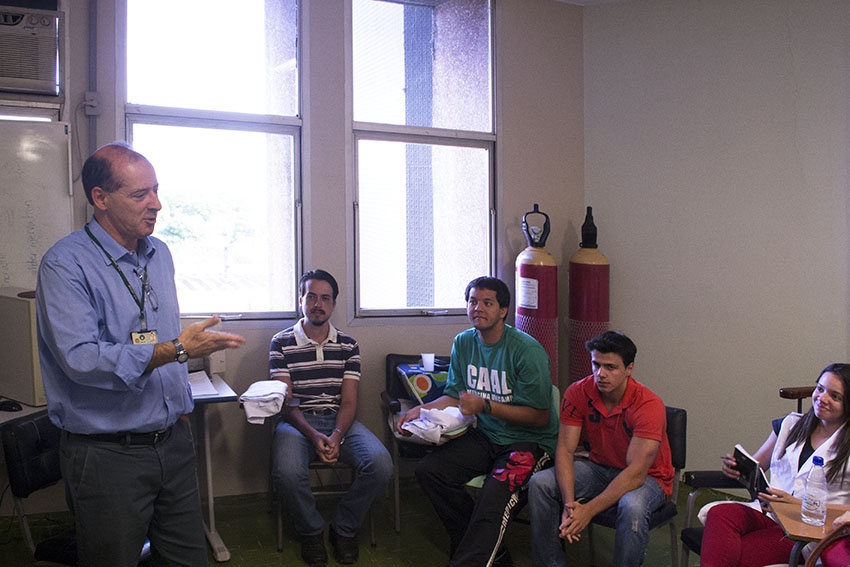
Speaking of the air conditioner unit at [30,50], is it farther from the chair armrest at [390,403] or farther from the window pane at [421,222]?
the chair armrest at [390,403]

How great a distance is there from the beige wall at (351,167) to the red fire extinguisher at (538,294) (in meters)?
0.33

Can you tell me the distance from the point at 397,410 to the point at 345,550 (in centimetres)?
72

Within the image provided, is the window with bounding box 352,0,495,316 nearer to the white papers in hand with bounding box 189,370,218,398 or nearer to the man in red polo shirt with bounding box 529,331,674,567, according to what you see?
the white papers in hand with bounding box 189,370,218,398

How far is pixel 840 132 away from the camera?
11.5 ft

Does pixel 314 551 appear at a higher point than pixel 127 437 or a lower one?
lower

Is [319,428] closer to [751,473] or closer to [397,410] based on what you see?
[397,410]

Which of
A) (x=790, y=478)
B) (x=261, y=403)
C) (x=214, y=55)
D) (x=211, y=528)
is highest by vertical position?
(x=214, y=55)

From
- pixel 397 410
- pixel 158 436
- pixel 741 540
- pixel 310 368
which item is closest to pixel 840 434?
pixel 741 540

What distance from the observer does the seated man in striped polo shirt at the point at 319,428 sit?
319 cm

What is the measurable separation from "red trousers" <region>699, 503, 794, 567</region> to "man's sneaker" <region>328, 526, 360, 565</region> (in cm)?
154

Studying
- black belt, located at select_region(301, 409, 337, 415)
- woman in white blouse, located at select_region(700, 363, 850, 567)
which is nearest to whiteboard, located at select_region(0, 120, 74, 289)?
black belt, located at select_region(301, 409, 337, 415)

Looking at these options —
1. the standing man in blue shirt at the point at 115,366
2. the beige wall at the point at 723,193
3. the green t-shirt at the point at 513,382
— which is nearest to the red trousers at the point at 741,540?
the green t-shirt at the point at 513,382

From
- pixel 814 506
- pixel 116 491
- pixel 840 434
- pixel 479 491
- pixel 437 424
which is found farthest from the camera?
pixel 437 424

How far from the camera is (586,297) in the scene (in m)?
4.11
